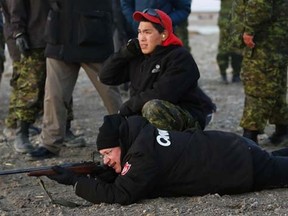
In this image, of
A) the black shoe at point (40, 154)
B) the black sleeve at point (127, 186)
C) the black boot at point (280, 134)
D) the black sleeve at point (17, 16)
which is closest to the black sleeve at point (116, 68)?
the black shoe at point (40, 154)

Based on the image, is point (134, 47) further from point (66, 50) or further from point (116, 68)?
point (66, 50)

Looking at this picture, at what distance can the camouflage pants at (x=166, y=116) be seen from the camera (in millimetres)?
5336

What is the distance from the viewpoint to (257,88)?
658 cm

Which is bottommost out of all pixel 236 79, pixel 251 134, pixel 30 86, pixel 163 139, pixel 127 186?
pixel 236 79

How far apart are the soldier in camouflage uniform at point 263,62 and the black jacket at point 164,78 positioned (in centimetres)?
98

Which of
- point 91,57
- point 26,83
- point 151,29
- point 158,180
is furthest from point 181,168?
point 26,83

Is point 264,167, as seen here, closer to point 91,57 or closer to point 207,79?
point 91,57

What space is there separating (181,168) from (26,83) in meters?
2.59

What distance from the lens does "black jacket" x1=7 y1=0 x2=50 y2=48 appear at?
21.8 ft

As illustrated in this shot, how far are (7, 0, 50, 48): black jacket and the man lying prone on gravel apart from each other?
2263 mm

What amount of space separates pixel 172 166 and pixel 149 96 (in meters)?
1.07

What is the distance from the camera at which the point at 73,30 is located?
6.31m

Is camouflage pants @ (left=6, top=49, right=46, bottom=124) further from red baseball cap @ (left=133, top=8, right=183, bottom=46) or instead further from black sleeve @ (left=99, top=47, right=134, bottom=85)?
red baseball cap @ (left=133, top=8, right=183, bottom=46)

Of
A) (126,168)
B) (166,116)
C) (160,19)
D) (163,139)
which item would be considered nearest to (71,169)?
(126,168)
